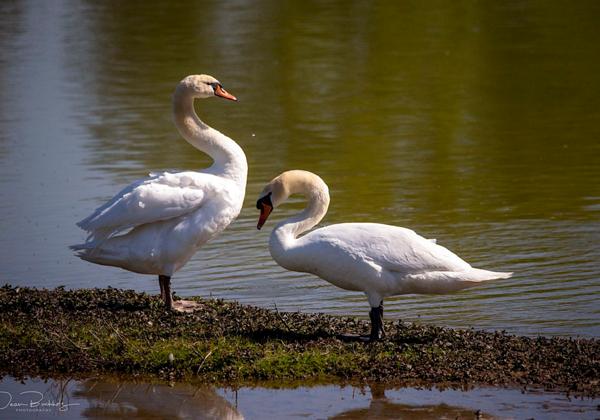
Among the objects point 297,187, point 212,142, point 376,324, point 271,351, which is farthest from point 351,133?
point 271,351

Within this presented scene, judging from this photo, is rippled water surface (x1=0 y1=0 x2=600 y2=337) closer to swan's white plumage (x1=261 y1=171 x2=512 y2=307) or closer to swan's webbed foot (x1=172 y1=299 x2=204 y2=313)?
swan's webbed foot (x1=172 y1=299 x2=204 y2=313)

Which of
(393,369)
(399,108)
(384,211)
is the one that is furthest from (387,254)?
(399,108)

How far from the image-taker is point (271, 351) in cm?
839

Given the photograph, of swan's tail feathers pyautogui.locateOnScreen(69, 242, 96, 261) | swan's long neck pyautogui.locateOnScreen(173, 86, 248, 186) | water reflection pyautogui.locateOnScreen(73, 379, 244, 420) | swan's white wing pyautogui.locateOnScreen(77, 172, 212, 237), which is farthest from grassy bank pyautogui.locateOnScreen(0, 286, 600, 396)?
swan's long neck pyautogui.locateOnScreen(173, 86, 248, 186)

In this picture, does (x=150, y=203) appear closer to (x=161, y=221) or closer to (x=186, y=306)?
(x=161, y=221)

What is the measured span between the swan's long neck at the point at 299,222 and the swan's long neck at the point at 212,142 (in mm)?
700

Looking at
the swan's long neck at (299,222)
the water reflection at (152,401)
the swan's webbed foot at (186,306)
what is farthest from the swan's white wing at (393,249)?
the water reflection at (152,401)

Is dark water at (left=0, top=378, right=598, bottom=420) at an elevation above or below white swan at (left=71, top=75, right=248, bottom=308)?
below

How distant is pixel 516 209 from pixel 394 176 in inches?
86.3

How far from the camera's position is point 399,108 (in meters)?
19.5

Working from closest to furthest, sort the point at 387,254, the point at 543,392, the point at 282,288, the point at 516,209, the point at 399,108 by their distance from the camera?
the point at 543,392 < the point at 387,254 < the point at 282,288 < the point at 516,209 < the point at 399,108

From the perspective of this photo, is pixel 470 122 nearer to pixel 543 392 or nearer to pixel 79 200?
pixel 79 200

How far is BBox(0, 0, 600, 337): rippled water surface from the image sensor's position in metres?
11.2

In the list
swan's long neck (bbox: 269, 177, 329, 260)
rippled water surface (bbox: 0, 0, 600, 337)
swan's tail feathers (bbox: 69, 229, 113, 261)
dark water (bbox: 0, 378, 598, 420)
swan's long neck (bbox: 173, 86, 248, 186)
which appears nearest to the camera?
dark water (bbox: 0, 378, 598, 420)
